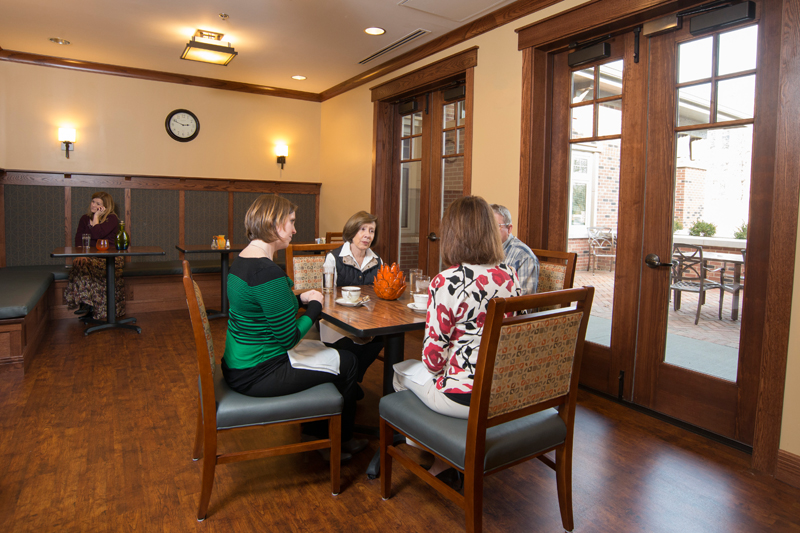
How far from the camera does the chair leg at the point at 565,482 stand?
189 centimetres

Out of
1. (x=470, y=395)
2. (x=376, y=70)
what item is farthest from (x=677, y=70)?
(x=376, y=70)

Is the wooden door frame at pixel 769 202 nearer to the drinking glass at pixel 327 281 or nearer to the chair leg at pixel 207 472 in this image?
the drinking glass at pixel 327 281

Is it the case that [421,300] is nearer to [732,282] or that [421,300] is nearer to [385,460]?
[385,460]

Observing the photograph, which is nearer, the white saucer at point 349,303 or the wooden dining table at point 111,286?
the white saucer at point 349,303

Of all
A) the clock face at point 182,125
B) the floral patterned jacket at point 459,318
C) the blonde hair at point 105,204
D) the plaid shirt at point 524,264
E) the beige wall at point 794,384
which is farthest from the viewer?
the clock face at point 182,125

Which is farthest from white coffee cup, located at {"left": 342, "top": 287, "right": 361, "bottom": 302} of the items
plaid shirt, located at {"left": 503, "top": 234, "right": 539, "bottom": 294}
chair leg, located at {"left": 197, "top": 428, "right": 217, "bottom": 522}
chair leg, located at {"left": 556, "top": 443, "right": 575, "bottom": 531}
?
chair leg, located at {"left": 556, "top": 443, "right": 575, "bottom": 531}

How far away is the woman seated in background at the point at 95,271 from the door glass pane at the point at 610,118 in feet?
15.5

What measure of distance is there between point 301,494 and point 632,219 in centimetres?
249

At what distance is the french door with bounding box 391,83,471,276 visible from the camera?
182 inches

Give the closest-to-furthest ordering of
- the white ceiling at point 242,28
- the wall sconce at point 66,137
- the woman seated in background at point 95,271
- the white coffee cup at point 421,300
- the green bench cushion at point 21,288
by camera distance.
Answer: the white coffee cup at point 421,300 → the green bench cushion at point 21,288 → the white ceiling at point 242,28 → the woman seated in background at point 95,271 → the wall sconce at point 66,137

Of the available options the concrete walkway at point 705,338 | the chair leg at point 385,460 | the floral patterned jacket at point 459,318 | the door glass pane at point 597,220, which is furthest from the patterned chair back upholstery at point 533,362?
the door glass pane at point 597,220

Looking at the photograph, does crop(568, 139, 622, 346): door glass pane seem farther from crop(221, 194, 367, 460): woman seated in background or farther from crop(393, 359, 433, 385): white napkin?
crop(221, 194, 367, 460): woman seated in background

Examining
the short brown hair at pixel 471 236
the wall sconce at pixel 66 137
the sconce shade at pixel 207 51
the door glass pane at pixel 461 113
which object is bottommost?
the short brown hair at pixel 471 236

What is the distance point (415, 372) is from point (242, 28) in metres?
3.84
